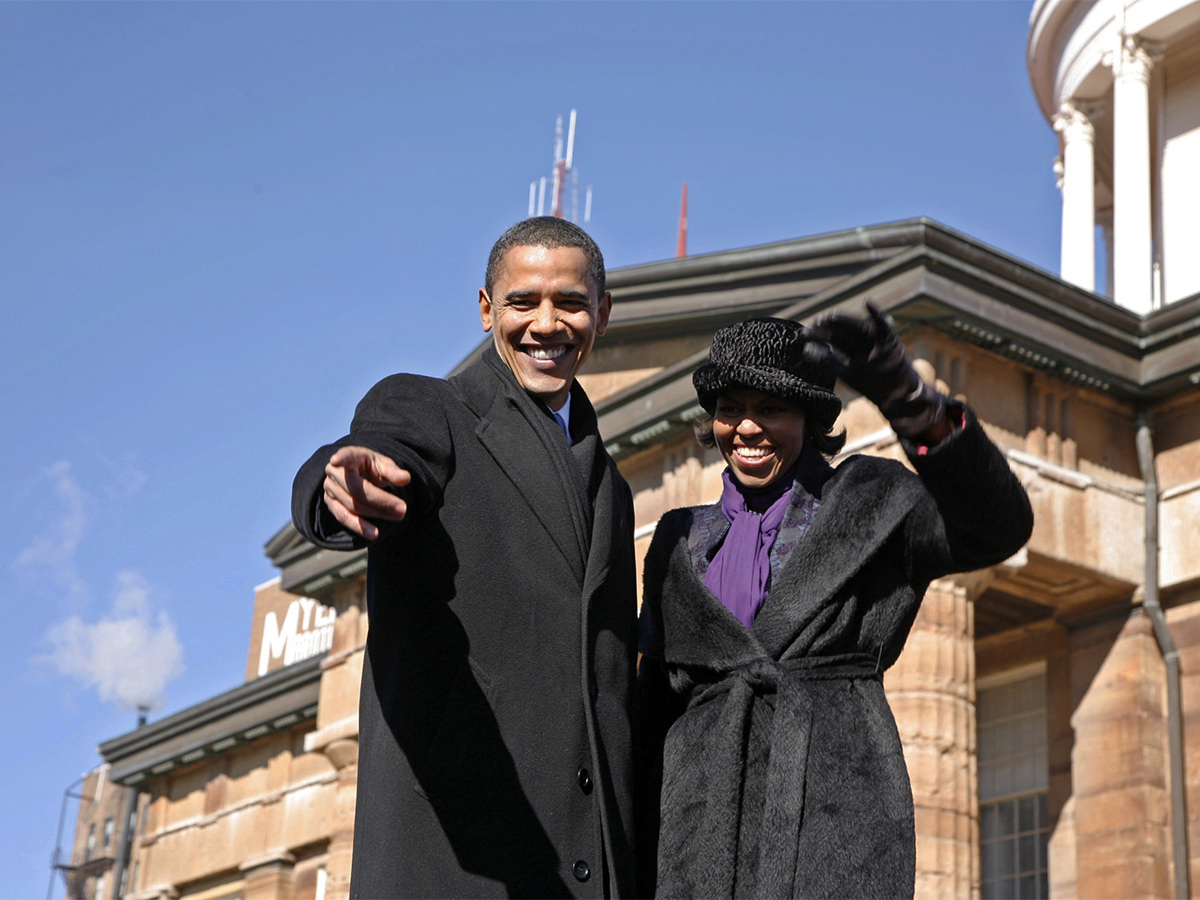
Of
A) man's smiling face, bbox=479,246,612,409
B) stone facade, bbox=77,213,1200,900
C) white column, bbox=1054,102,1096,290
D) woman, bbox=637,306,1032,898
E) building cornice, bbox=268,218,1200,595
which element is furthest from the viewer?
white column, bbox=1054,102,1096,290

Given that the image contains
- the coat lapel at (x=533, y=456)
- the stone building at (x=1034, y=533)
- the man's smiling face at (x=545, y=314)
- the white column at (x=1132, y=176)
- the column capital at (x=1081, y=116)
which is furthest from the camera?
the column capital at (x=1081, y=116)

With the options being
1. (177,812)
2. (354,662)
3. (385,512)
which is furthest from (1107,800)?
(177,812)

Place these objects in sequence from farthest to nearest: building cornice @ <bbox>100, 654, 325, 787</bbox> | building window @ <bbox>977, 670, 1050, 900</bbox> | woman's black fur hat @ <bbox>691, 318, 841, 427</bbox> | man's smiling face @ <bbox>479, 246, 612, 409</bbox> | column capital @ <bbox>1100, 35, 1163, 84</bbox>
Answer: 1. column capital @ <bbox>1100, 35, 1163, 84</bbox>
2. building cornice @ <bbox>100, 654, 325, 787</bbox>
3. building window @ <bbox>977, 670, 1050, 900</bbox>
4. woman's black fur hat @ <bbox>691, 318, 841, 427</bbox>
5. man's smiling face @ <bbox>479, 246, 612, 409</bbox>

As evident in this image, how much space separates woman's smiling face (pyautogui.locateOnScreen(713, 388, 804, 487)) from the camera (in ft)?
13.1

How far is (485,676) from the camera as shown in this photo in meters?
3.51

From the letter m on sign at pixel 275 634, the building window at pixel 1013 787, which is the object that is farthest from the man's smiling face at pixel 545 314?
the letter m on sign at pixel 275 634

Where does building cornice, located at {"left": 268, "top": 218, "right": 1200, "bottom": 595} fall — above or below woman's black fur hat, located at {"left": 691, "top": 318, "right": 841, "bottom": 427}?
above

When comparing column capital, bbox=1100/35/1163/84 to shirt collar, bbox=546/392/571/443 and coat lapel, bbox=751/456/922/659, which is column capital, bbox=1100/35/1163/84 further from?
shirt collar, bbox=546/392/571/443

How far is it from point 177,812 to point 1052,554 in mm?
18012

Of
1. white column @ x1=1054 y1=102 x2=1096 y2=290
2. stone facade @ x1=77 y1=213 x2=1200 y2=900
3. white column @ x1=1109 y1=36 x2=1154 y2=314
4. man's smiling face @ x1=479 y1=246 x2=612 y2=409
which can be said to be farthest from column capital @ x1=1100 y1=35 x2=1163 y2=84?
man's smiling face @ x1=479 y1=246 x2=612 y2=409

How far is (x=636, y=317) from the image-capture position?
17.4 meters

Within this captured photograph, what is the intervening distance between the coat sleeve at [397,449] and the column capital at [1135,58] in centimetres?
2382

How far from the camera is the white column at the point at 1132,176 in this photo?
2270cm

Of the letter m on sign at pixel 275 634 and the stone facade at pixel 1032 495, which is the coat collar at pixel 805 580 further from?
the letter m on sign at pixel 275 634
